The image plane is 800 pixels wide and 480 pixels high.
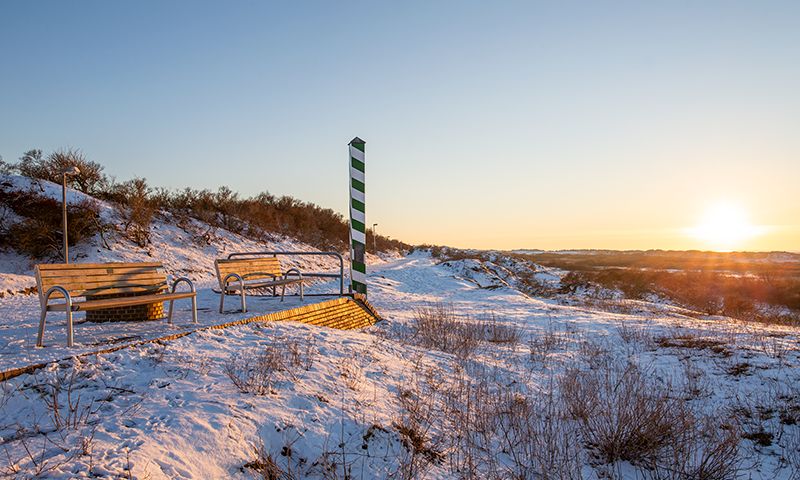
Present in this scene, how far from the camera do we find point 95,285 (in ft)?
21.3

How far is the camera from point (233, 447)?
3566mm

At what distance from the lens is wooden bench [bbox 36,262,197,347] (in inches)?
218

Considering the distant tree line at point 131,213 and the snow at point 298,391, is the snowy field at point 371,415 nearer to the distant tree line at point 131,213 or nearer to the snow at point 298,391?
the snow at point 298,391

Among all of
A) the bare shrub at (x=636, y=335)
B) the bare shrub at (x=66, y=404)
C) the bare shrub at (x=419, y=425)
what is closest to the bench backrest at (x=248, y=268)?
the bare shrub at (x=66, y=404)

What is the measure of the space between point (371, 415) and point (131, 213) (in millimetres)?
17646

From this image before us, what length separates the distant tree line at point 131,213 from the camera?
51.5ft

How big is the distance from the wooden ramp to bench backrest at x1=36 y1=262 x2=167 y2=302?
117 cm

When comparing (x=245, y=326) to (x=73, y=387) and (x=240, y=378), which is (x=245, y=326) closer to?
(x=240, y=378)

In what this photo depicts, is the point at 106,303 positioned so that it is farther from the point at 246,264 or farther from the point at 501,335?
the point at 501,335

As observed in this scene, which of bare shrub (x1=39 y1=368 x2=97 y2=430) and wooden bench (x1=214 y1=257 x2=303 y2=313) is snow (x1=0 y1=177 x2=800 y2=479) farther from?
wooden bench (x1=214 y1=257 x2=303 y2=313)

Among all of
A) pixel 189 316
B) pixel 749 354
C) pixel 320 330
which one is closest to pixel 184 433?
pixel 320 330

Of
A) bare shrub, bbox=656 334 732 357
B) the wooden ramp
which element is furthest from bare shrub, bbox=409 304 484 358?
bare shrub, bbox=656 334 732 357

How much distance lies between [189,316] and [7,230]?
1162 centimetres

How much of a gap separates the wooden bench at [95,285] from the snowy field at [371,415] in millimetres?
979
